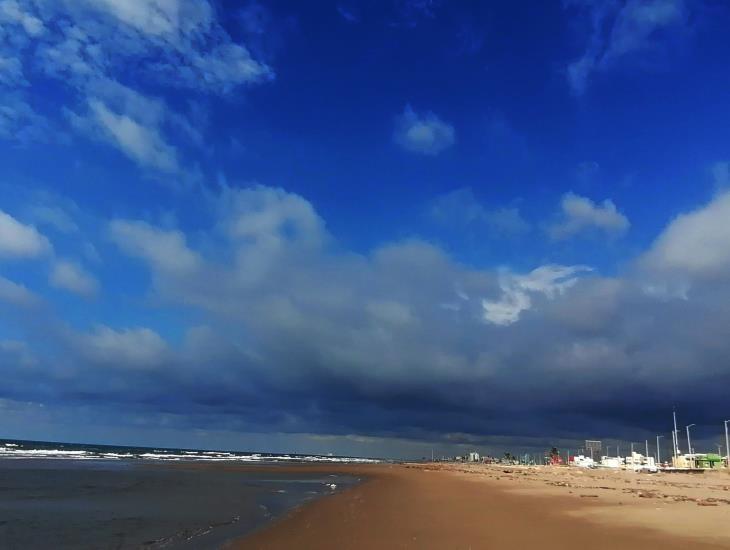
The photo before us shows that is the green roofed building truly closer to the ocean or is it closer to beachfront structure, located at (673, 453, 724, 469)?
beachfront structure, located at (673, 453, 724, 469)

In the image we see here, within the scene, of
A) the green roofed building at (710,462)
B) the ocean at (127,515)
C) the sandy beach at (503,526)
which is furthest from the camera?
the green roofed building at (710,462)

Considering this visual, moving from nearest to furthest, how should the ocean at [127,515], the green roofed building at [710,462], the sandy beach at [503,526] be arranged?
the sandy beach at [503,526], the ocean at [127,515], the green roofed building at [710,462]

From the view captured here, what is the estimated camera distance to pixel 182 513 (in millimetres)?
26656

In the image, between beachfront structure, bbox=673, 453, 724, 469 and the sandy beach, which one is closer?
the sandy beach

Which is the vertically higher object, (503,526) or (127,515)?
(503,526)

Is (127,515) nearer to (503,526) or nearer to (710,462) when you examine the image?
(503,526)

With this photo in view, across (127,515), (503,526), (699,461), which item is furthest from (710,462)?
(127,515)

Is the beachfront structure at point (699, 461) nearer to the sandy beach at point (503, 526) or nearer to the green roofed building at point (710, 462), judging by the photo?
the green roofed building at point (710, 462)

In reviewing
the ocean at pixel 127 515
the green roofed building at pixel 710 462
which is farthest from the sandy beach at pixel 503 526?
the green roofed building at pixel 710 462

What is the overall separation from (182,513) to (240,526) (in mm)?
A: 5539

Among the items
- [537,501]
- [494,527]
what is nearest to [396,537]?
[494,527]

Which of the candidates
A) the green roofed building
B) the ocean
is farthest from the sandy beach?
the green roofed building

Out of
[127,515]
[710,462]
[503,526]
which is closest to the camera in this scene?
[503,526]

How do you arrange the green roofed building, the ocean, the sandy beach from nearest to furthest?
the sandy beach
the ocean
the green roofed building
